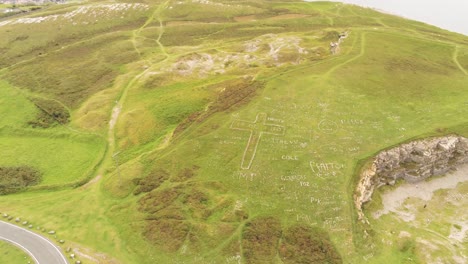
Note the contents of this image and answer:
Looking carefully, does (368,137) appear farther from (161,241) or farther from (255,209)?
(161,241)

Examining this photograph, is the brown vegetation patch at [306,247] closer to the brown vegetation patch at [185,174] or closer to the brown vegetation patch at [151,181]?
the brown vegetation patch at [185,174]

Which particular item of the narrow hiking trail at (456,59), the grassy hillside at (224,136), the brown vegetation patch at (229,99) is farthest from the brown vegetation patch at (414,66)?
the brown vegetation patch at (229,99)

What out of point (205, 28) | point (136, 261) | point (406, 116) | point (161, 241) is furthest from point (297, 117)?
point (205, 28)

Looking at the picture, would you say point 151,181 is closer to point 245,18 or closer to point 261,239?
point 261,239

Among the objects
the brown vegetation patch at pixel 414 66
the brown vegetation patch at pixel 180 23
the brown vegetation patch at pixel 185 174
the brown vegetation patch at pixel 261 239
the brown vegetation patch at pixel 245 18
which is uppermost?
the brown vegetation patch at pixel 245 18

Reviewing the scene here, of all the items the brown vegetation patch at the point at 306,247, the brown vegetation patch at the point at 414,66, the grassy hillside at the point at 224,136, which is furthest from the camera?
the brown vegetation patch at the point at 414,66

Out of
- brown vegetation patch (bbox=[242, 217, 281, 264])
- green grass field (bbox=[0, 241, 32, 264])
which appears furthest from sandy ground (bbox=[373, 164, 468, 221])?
green grass field (bbox=[0, 241, 32, 264])
